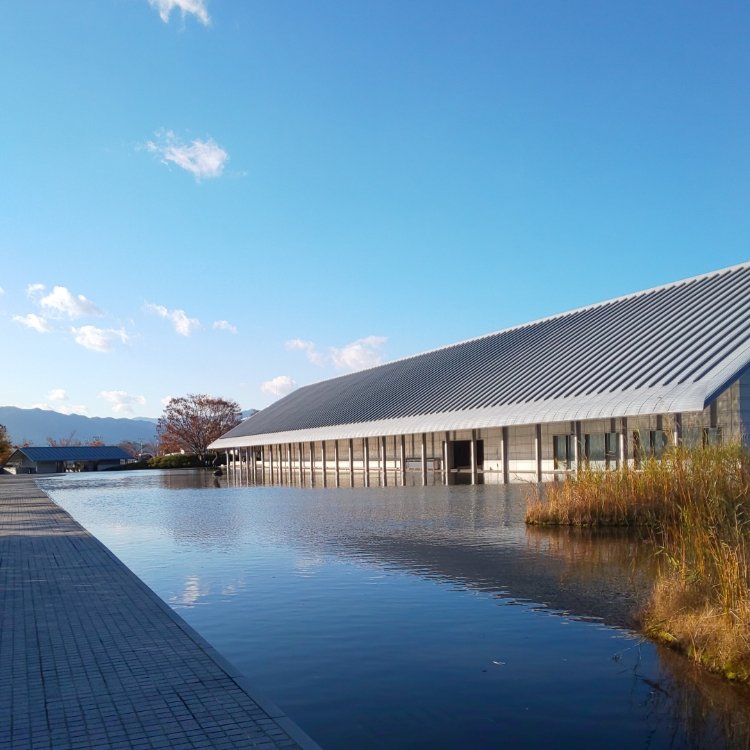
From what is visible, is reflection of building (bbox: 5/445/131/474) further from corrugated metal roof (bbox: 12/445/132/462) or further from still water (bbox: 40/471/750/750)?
still water (bbox: 40/471/750/750)

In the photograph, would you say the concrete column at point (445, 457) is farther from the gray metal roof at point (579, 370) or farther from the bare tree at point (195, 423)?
the bare tree at point (195, 423)

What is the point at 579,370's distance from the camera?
99.2ft

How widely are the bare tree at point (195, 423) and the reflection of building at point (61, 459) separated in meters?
5.84

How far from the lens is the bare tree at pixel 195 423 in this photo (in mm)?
89000

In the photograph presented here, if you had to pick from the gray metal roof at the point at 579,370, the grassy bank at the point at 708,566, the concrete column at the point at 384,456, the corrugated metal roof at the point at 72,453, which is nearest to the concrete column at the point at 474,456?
the gray metal roof at the point at 579,370

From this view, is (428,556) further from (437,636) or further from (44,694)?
(44,694)

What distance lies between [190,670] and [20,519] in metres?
15.9

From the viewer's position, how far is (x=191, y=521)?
19359 mm

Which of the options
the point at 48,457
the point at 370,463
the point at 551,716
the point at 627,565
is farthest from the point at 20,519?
the point at 48,457

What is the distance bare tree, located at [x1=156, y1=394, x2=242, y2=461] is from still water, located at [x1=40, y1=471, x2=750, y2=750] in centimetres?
7446

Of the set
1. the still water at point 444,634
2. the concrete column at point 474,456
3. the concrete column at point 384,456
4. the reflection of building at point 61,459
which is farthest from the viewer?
the reflection of building at point 61,459

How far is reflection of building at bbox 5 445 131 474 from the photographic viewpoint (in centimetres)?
8250

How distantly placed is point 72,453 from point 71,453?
103 mm

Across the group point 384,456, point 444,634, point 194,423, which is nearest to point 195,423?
point 194,423
